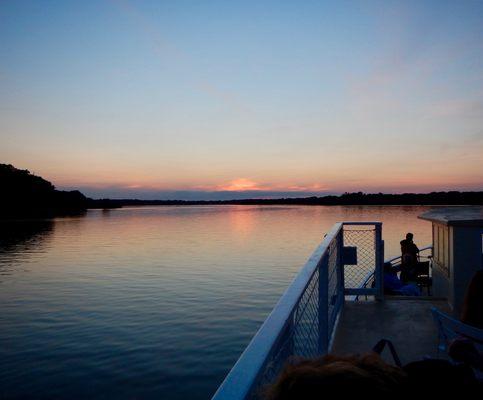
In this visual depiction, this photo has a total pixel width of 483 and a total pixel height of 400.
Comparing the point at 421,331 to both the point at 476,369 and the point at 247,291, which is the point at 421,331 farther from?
the point at 247,291

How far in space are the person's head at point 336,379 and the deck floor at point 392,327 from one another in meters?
4.34

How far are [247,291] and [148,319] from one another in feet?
23.8

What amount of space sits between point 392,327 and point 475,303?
2.07 m

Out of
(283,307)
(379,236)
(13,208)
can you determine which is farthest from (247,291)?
(13,208)

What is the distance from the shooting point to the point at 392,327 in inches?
254

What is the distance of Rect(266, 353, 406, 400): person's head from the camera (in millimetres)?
1155

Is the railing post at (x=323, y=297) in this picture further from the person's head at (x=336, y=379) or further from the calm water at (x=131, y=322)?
the calm water at (x=131, y=322)

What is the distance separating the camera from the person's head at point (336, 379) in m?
1.16

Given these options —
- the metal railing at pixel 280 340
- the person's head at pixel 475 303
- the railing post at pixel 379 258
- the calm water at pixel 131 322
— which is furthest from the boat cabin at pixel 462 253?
the calm water at pixel 131 322

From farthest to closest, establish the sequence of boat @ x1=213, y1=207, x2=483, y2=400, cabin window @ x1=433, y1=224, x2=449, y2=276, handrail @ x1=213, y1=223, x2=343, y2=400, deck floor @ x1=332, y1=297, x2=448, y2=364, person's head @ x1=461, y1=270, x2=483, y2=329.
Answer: cabin window @ x1=433, y1=224, x2=449, y2=276
deck floor @ x1=332, y1=297, x2=448, y2=364
person's head @ x1=461, y1=270, x2=483, y2=329
boat @ x1=213, y1=207, x2=483, y2=400
handrail @ x1=213, y1=223, x2=343, y2=400

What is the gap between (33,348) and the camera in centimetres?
1584

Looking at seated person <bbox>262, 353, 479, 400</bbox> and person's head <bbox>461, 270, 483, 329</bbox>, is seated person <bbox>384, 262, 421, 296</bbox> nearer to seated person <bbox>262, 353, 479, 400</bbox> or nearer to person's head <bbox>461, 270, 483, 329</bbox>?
person's head <bbox>461, 270, 483, 329</bbox>

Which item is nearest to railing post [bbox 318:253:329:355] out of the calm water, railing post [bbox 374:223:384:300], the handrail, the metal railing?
the metal railing

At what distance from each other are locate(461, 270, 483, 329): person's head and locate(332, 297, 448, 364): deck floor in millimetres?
1052
